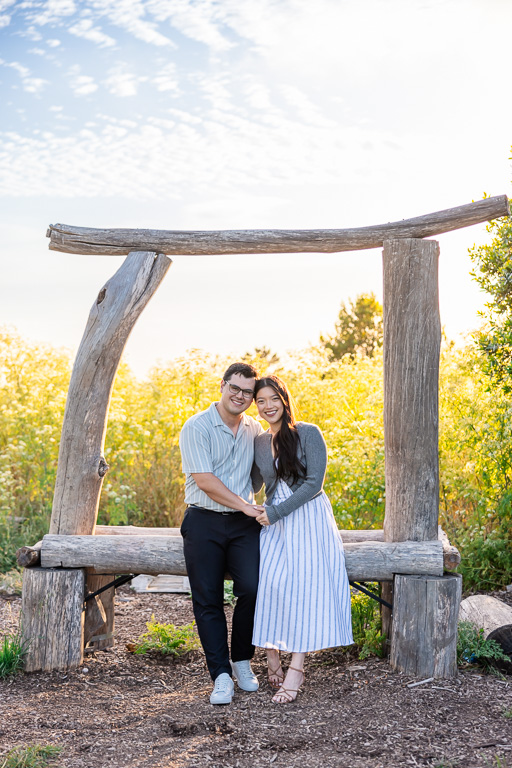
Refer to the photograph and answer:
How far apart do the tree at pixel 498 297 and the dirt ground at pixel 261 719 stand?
2.21m

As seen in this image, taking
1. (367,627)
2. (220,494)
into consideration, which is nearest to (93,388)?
A: (220,494)

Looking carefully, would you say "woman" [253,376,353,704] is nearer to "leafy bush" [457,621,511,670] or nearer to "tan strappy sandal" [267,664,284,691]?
"tan strappy sandal" [267,664,284,691]

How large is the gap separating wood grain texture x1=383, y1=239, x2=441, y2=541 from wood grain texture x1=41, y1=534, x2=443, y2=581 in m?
0.16

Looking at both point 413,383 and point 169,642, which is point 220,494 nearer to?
point 413,383

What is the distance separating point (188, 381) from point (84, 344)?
136 inches

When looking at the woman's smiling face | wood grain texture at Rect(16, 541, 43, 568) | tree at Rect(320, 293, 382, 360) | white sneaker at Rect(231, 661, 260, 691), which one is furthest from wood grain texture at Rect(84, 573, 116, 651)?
tree at Rect(320, 293, 382, 360)

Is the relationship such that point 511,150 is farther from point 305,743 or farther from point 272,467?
point 305,743

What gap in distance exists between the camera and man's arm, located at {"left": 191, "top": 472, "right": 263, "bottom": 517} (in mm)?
3789

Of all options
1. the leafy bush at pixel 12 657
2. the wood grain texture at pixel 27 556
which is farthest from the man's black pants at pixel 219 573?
the leafy bush at pixel 12 657

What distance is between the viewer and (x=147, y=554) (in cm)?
427

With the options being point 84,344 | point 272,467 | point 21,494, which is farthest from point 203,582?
point 21,494

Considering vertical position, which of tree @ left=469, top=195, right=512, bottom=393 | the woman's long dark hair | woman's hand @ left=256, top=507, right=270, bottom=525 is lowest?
woman's hand @ left=256, top=507, right=270, bottom=525

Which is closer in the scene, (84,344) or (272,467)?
(272,467)

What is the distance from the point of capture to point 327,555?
3.90 m
